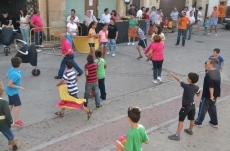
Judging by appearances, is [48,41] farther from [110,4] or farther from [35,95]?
[35,95]

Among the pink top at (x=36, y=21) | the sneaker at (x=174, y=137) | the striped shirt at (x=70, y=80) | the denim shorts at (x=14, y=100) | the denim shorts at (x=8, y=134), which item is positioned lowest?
the sneaker at (x=174, y=137)

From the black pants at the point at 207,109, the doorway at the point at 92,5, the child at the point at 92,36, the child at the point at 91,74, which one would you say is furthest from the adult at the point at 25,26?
the black pants at the point at 207,109

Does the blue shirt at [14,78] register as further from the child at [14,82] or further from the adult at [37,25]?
the adult at [37,25]

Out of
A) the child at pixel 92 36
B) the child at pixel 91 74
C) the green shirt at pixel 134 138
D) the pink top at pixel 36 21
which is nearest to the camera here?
the green shirt at pixel 134 138

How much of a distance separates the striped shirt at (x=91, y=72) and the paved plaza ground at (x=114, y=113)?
860 mm

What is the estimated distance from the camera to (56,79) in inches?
376

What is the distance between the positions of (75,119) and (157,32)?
4.30 m

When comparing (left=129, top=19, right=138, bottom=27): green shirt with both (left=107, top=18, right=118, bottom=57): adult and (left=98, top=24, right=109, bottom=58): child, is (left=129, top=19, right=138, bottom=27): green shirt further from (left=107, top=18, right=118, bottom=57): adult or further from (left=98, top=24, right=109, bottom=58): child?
(left=98, top=24, right=109, bottom=58): child

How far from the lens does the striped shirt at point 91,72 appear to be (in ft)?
22.9

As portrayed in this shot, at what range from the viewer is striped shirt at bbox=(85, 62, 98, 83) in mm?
6992

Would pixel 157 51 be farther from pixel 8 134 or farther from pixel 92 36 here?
pixel 8 134

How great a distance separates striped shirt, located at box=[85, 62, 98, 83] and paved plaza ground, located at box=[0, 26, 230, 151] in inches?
33.9

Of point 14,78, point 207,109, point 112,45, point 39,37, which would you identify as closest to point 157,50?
point 207,109

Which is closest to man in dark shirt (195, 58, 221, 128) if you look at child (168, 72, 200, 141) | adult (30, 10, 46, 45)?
child (168, 72, 200, 141)
